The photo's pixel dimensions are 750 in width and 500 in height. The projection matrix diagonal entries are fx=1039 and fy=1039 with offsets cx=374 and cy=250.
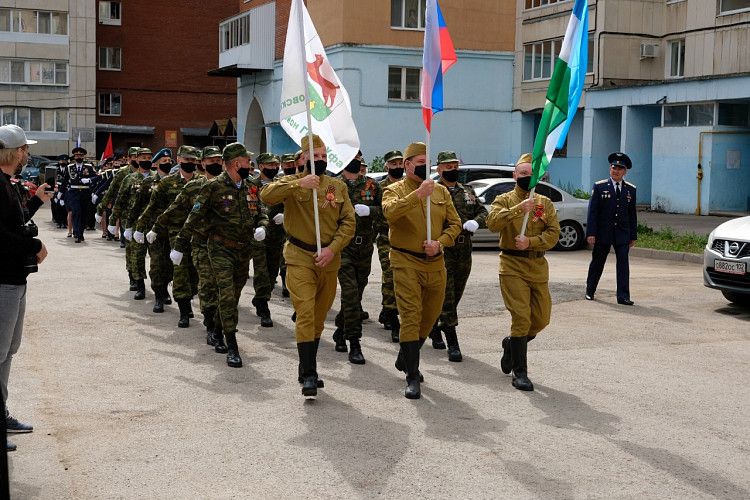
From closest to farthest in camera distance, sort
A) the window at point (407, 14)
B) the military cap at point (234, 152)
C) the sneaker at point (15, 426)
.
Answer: the sneaker at point (15, 426)
the military cap at point (234, 152)
the window at point (407, 14)

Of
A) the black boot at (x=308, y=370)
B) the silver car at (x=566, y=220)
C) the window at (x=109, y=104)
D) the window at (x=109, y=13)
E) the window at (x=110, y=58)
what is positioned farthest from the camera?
the window at (x=110, y=58)

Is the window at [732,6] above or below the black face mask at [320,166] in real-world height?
above

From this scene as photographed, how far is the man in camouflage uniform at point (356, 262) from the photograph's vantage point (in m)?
9.37

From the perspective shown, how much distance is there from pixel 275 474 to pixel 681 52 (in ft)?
104

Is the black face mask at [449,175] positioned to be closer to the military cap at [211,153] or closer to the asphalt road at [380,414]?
the asphalt road at [380,414]

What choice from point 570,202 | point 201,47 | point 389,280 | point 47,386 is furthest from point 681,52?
point 201,47

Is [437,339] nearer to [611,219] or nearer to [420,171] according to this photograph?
[420,171]

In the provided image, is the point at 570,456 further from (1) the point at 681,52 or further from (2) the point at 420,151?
(1) the point at 681,52

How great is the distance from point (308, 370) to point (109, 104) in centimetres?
5864

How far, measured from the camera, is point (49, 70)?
60.2 metres

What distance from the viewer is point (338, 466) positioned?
608 centimetres

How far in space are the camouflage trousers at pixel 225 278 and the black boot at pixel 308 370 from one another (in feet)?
4.78

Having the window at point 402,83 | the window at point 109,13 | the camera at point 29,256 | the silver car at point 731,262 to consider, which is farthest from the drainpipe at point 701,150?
the window at point 109,13

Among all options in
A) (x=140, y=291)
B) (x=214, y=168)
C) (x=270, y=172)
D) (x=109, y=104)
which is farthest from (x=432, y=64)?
(x=109, y=104)
